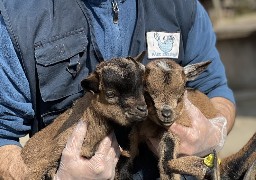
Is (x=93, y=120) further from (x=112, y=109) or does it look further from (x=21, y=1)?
(x=21, y=1)

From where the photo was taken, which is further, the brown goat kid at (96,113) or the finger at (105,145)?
the finger at (105,145)

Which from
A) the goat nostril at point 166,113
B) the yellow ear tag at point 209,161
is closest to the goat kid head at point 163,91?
the goat nostril at point 166,113

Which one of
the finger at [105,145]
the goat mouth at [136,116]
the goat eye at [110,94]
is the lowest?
the finger at [105,145]

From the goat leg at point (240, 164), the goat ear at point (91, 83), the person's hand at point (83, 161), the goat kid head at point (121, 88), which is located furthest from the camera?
the goat leg at point (240, 164)

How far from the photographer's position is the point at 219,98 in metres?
5.17

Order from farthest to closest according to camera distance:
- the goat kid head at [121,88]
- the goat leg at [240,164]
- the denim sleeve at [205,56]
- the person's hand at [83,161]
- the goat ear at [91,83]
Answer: the denim sleeve at [205,56], the goat leg at [240,164], the person's hand at [83,161], the goat ear at [91,83], the goat kid head at [121,88]

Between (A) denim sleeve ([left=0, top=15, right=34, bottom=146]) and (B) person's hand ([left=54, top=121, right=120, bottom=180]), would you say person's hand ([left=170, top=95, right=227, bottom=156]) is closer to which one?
(B) person's hand ([left=54, top=121, right=120, bottom=180])

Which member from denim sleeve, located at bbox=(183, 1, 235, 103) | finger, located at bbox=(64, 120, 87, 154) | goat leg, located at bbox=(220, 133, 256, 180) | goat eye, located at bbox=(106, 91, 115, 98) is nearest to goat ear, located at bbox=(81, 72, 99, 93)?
goat eye, located at bbox=(106, 91, 115, 98)

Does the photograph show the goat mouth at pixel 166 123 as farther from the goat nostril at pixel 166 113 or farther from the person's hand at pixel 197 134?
the person's hand at pixel 197 134

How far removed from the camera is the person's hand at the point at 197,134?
4.41m

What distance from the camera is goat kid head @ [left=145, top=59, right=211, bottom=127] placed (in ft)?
13.4

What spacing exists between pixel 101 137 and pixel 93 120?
12 centimetres

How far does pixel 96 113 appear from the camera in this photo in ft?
13.7

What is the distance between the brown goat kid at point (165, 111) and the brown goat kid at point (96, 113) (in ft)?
0.54
